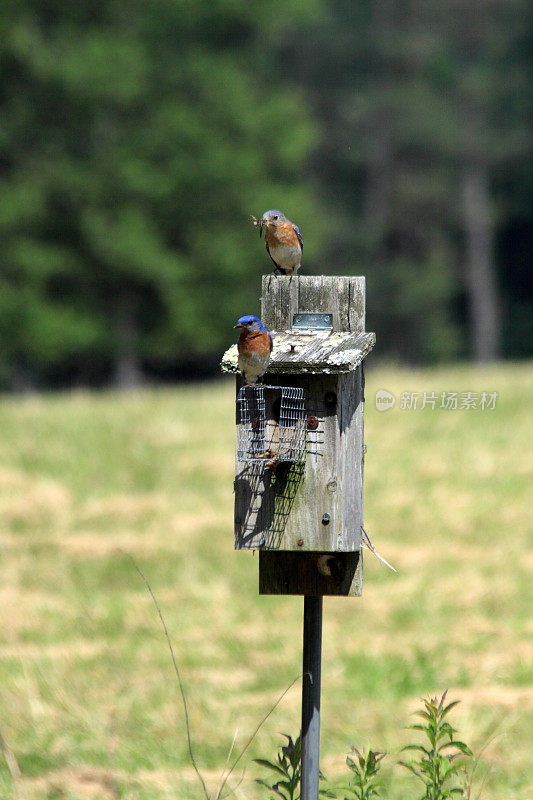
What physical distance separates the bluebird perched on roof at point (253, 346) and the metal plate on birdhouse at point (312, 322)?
39 centimetres

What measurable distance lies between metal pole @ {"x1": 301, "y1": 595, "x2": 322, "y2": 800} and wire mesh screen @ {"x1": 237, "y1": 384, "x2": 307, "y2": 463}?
1.93ft

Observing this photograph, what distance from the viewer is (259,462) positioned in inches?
140

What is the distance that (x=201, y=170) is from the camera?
2434cm

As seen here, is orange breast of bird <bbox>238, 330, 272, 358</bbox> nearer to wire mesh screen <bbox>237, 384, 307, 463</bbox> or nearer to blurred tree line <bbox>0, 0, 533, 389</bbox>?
wire mesh screen <bbox>237, 384, 307, 463</bbox>

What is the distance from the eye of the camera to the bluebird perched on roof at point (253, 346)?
3.34 meters

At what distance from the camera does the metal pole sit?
3.65 m

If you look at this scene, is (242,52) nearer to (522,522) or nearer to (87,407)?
(87,407)

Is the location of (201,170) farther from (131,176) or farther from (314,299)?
(314,299)

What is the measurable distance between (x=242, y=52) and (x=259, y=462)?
964 inches

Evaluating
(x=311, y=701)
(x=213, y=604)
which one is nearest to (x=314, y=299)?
(x=311, y=701)

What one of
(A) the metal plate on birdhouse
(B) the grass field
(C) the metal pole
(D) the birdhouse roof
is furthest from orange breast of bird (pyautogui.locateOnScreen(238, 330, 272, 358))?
(B) the grass field

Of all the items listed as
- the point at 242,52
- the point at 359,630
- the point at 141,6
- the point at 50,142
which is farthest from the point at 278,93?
the point at 359,630

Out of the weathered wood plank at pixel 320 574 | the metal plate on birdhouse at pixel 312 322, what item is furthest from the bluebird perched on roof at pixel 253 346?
the weathered wood plank at pixel 320 574

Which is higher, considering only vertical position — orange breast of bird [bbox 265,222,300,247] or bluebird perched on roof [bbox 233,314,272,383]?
orange breast of bird [bbox 265,222,300,247]
